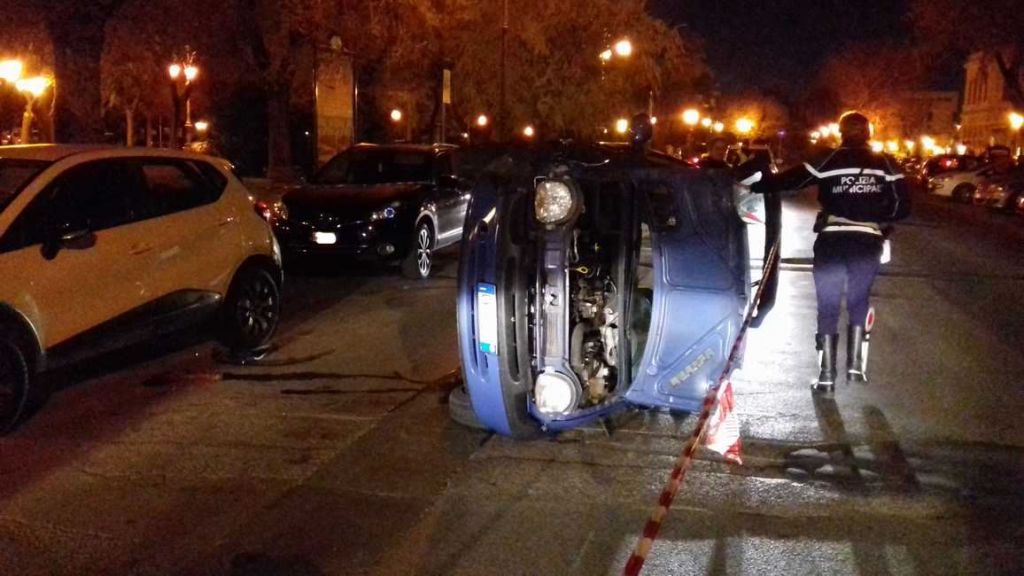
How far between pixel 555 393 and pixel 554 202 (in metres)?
1.09

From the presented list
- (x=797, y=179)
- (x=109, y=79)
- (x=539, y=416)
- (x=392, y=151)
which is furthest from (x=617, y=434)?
(x=109, y=79)

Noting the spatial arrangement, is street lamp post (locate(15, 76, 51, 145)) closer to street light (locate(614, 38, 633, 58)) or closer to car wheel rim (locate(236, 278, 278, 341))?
car wheel rim (locate(236, 278, 278, 341))

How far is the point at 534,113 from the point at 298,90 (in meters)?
8.98

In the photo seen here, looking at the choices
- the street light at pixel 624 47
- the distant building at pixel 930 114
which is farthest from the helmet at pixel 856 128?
the distant building at pixel 930 114

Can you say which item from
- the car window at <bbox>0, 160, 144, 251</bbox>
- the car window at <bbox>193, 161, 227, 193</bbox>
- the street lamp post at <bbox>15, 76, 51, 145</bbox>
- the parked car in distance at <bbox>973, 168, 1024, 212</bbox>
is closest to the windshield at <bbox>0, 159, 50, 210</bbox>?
the car window at <bbox>0, 160, 144, 251</bbox>

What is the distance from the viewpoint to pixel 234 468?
21.4 feet

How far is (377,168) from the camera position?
619 inches

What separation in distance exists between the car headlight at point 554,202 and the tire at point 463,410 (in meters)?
1.39

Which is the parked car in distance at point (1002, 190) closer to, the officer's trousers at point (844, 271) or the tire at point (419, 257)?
the tire at point (419, 257)

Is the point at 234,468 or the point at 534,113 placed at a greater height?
the point at 534,113

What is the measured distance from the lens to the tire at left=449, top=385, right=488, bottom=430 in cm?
721

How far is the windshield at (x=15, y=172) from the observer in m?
Answer: 7.78

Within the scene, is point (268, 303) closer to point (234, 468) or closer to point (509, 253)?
point (234, 468)

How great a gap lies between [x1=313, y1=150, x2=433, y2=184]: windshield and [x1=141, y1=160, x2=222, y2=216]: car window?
624cm
